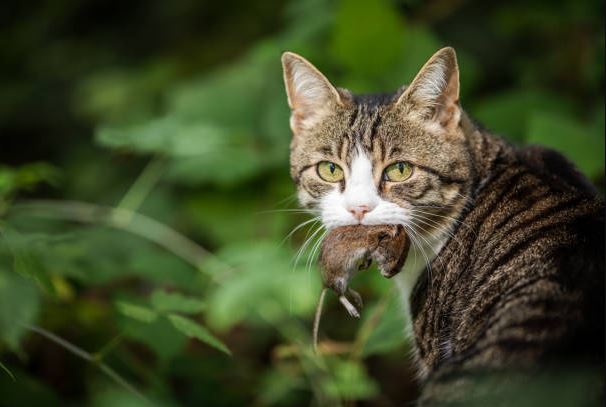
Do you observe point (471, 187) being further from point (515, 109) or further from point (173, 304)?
point (515, 109)

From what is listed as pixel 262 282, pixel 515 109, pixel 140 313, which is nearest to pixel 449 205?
pixel 262 282

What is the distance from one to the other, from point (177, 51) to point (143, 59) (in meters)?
0.41

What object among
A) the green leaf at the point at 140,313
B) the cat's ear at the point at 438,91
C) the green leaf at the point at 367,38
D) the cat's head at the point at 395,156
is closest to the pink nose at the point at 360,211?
the cat's head at the point at 395,156

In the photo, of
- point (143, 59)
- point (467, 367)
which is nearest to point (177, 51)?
point (143, 59)

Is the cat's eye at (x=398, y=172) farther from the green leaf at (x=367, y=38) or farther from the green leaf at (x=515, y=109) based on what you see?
the green leaf at (x=367, y=38)

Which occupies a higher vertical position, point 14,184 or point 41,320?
point 14,184

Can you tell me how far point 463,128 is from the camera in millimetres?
2949

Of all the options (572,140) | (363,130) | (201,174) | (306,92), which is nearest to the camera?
(363,130)

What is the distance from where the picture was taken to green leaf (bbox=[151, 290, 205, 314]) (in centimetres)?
271

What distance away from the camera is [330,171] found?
300 cm

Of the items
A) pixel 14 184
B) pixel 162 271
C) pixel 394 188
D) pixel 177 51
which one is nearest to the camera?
pixel 394 188

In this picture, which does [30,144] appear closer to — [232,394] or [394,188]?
[232,394]

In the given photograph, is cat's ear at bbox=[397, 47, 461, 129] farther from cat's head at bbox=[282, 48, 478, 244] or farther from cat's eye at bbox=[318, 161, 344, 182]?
Answer: cat's eye at bbox=[318, 161, 344, 182]

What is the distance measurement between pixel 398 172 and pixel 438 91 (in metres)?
0.37
